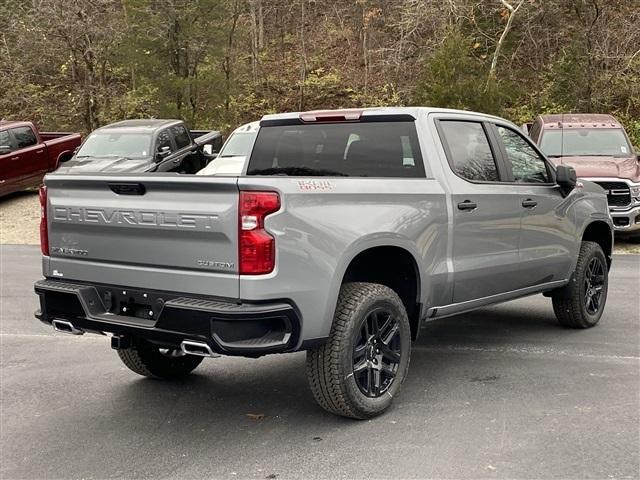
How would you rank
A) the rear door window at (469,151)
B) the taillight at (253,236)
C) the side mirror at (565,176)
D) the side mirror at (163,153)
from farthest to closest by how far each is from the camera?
the side mirror at (163,153) → the side mirror at (565,176) → the rear door window at (469,151) → the taillight at (253,236)

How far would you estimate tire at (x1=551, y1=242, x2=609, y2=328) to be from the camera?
656 cm

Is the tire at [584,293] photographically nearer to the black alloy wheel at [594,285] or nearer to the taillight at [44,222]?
the black alloy wheel at [594,285]

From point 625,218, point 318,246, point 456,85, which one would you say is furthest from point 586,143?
point 318,246

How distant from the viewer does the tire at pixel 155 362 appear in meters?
5.30

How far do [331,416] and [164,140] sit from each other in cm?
1130

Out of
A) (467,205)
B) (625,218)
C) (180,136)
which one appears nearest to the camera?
(467,205)

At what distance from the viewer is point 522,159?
6027mm

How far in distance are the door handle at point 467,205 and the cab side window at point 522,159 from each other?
81 centimetres

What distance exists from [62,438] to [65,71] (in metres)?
23.9

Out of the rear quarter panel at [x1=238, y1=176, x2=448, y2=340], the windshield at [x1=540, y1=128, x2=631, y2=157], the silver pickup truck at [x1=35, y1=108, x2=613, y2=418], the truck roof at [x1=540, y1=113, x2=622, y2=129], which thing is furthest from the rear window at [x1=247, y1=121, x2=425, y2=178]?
the truck roof at [x1=540, y1=113, x2=622, y2=129]

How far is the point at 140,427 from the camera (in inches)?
179

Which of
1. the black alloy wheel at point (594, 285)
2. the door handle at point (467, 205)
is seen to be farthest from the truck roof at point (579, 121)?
the door handle at point (467, 205)

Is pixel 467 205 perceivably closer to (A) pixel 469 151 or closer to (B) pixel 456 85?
(A) pixel 469 151

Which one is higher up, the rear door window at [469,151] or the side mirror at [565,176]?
the rear door window at [469,151]
